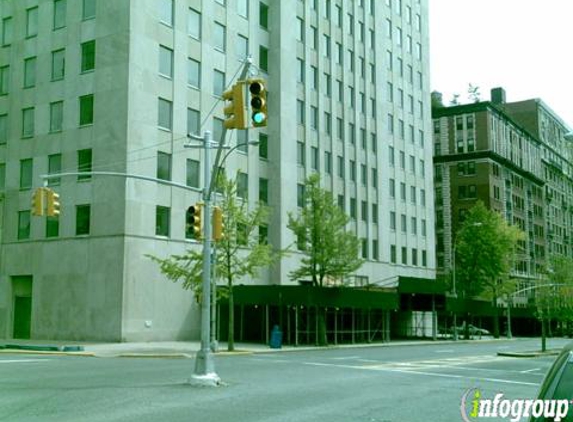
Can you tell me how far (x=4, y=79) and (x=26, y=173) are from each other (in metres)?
7.31

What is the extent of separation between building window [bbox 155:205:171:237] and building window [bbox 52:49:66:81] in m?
10.8

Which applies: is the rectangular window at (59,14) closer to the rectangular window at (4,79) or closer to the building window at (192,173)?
the rectangular window at (4,79)

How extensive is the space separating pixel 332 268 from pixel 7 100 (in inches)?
963

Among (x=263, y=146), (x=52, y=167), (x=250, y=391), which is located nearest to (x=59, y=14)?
(x=52, y=167)

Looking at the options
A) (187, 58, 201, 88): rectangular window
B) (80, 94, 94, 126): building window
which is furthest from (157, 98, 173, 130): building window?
(80, 94, 94, 126): building window

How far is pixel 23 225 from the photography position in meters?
45.8

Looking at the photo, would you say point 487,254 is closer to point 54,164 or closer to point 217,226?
point 54,164

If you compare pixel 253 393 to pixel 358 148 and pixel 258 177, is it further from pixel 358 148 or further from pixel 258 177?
pixel 358 148

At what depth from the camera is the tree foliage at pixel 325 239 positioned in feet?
142

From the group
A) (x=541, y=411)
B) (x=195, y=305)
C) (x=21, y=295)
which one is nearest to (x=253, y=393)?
(x=541, y=411)

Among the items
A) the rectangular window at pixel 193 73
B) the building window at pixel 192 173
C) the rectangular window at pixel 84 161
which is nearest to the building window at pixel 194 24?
the rectangular window at pixel 193 73

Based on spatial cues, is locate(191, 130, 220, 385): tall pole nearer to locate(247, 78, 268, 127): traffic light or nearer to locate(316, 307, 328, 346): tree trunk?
locate(247, 78, 268, 127): traffic light

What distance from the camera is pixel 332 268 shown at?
4400 centimetres

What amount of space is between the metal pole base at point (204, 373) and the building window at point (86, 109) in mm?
28632
